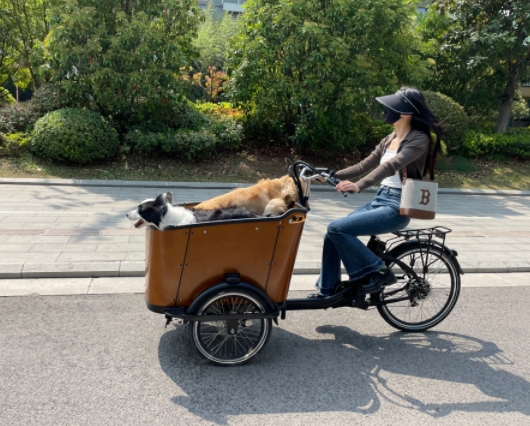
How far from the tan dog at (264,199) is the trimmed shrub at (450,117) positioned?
423 inches

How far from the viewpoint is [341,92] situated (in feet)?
36.1

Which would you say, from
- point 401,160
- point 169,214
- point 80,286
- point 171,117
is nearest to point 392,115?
Result: point 401,160

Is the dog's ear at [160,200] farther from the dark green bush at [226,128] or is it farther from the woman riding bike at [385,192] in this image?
the dark green bush at [226,128]

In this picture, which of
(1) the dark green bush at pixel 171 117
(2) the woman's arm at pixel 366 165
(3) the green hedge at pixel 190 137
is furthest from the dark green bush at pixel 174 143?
(2) the woman's arm at pixel 366 165

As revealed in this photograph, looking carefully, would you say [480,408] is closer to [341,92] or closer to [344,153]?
[341,92]

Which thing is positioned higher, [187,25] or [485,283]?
[187,25]

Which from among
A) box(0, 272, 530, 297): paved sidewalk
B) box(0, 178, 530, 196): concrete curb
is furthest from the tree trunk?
box(0, 272, 530, 297): paved sidewalk

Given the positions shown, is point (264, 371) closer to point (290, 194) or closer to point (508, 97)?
point (290, 194)

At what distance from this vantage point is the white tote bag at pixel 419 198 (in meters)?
3.33

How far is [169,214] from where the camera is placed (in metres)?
2.96

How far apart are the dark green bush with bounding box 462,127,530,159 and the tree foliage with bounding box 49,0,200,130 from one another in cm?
870

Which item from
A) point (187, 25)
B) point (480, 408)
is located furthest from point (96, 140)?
point (480, 408)

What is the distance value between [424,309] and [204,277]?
76.2 inches

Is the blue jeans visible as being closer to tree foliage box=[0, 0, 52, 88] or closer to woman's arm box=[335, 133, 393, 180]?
woman's arm box=[335, 133, 393, 180]
